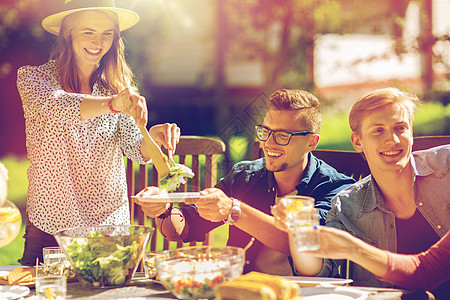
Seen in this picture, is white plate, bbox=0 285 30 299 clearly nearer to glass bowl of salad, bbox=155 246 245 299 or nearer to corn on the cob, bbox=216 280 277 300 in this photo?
glass bowl of salad, bbox=155 246 245 299

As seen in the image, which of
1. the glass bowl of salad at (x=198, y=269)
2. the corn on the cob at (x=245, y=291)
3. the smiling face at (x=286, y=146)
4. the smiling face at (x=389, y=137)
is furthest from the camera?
A: the smiling face at (x=286, y=146)

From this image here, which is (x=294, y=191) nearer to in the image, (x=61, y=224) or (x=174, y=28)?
(x=61, y=224)

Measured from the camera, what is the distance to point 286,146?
2795 millimetres

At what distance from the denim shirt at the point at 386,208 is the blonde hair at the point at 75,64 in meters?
1.42

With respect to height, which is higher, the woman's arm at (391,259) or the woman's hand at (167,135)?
the woman's hand at (167,135)

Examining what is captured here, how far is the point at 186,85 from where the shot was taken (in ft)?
28.6

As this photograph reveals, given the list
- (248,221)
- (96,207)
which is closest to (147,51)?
(96,207)

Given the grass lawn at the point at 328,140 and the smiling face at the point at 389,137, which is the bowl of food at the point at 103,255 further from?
the grass lawn at the point at 328,140

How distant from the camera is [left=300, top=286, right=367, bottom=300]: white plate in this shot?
181cm

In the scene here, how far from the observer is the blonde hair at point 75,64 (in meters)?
2.93

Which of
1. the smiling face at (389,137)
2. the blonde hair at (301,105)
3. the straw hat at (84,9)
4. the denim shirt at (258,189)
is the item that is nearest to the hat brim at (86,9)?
the straw hat at (84,9)

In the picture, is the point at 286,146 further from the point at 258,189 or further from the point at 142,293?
the point at 142,293

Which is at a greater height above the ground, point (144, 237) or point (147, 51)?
point (147, 51)

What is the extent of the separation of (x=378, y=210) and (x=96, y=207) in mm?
1464
